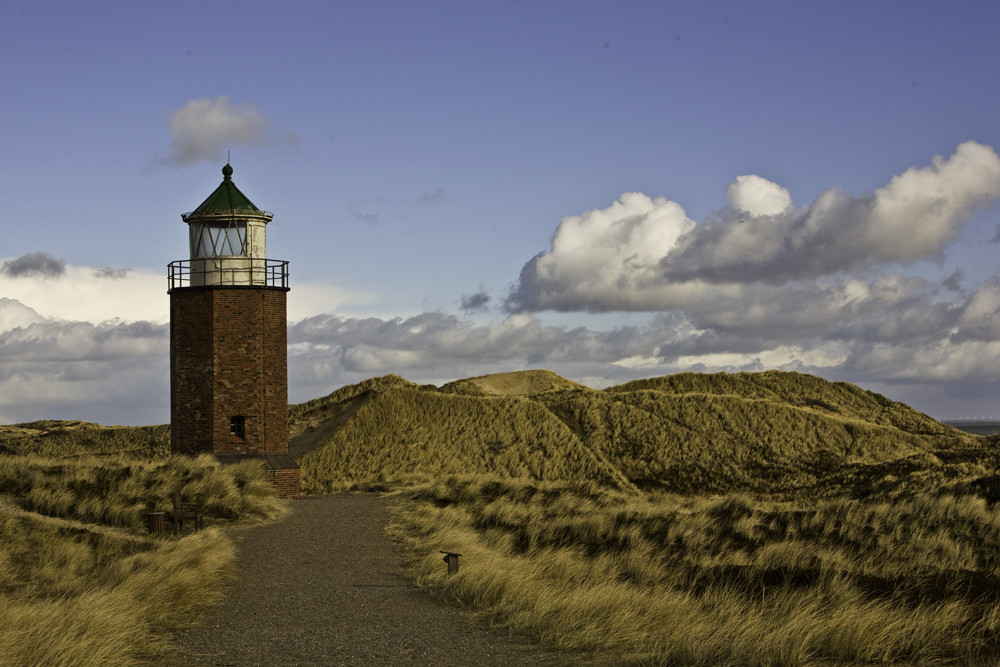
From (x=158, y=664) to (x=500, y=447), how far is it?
31645mm

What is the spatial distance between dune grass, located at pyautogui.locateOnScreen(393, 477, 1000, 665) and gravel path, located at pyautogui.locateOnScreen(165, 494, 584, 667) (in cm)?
54

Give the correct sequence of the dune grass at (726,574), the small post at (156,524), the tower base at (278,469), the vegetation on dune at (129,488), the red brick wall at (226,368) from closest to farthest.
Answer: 1. the dune grass at (726,574)
2. the small post at (156,524)
3. the vegetation on dune at (129,488)
4. the tower base at (278,469)
5. the red brick wall at (226,368)

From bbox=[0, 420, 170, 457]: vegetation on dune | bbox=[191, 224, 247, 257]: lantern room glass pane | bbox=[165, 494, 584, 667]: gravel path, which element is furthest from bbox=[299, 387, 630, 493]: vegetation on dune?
bbox=[165, 494, 584, 667]: gravel path

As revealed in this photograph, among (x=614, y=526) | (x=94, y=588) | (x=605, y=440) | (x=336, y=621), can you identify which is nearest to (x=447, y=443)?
(x=605, y=440)

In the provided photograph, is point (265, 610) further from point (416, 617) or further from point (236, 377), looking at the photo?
point (236, 377)

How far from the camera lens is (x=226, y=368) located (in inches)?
1043

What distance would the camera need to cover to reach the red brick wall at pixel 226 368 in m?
26.5

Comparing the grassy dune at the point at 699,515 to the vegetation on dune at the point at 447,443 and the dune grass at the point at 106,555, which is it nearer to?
the vegetation on dune at the point at 447,443

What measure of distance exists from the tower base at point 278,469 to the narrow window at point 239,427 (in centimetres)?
55

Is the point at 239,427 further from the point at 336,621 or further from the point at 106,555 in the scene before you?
the point at 336,621

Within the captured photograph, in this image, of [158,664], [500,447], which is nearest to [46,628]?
[158,664]

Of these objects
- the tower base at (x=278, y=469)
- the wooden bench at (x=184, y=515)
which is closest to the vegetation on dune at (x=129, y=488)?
the wooden bench at (x=184, y=515)

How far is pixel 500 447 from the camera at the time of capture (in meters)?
40.6

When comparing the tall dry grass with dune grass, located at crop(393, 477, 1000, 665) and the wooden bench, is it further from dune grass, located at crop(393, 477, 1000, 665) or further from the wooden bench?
dune grass, located at crop(393, 477, 1000, 665)
